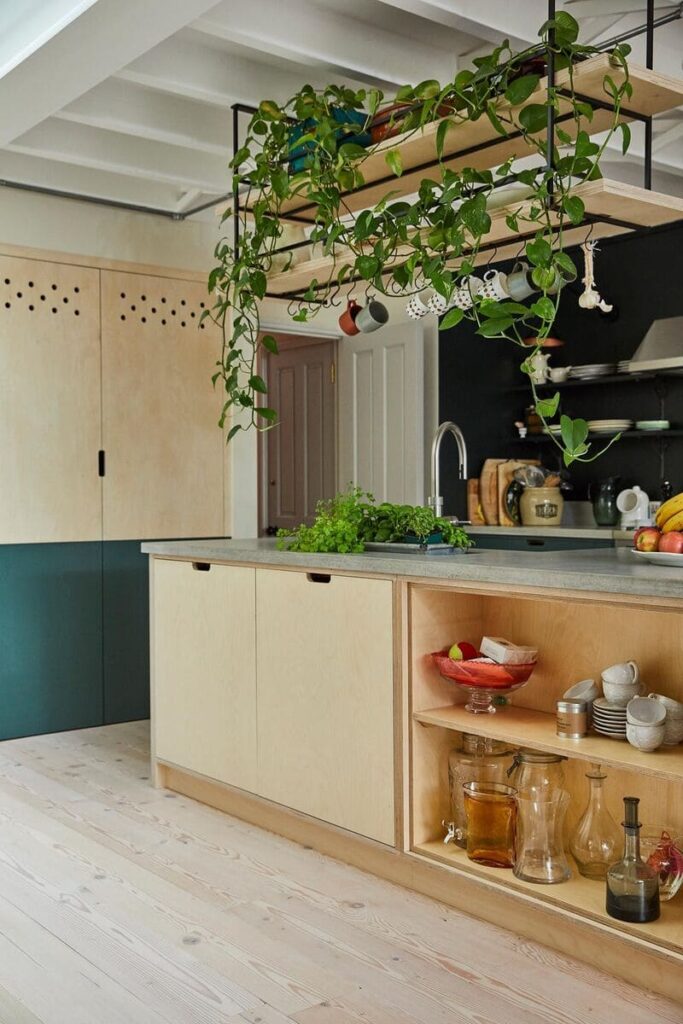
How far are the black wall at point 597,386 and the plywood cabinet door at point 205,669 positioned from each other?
98.0 inches

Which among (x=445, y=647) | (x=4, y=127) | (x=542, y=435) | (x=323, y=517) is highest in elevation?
(x=4, y=127)

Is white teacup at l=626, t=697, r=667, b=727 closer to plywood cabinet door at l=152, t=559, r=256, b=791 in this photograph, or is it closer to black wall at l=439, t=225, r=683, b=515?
plywood cabinet door at l=152, t=559, r=256, b=791

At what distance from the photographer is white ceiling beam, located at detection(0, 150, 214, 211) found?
186 inches

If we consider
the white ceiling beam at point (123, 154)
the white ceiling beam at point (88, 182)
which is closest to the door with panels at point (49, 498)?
the white ceiling beam at point (88, 182)

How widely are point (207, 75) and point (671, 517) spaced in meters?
2.31

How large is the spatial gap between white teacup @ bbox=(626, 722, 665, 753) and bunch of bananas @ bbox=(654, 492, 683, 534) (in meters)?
0.48

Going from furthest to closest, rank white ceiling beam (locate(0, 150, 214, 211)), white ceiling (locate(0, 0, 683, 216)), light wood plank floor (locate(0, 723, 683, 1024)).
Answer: white ceiling beam (locate(0, 150, 214, 211)) < white ceiling (locate(0, 0, 683, 216)) < light wood plank floor (locate(0, 723, 683, 1024))

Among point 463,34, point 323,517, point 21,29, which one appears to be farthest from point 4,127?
point 323,517

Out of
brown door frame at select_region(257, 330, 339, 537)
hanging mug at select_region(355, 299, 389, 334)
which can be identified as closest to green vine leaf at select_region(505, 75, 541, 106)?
hanging mug at select_region(355, 299, 389, 334)

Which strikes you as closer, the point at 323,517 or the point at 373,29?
the point at 323,517

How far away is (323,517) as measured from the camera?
129 inches

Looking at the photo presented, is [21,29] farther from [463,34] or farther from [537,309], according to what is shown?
[537,309]

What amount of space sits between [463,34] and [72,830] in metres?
3.00

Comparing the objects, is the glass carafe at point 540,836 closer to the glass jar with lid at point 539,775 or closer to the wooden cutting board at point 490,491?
the glass jar with lid at point 539,775
